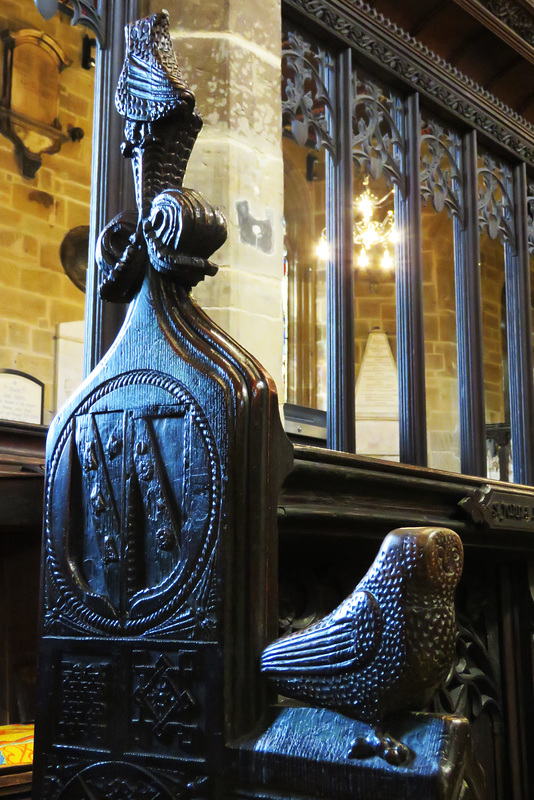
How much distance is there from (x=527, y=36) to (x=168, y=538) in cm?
401

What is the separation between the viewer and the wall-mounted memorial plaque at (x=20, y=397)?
21.6ft

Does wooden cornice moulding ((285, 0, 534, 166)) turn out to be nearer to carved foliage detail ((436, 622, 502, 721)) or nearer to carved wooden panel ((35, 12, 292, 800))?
carved foliage detail ((436, 622, 502, 721))

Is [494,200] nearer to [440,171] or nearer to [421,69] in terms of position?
[440,171]

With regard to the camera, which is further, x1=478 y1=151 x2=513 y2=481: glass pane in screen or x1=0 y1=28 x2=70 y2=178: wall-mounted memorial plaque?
x1=478 y1=151 x2=513 y2=481: glass pane in screen

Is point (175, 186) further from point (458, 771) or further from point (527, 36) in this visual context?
point (527, 36)

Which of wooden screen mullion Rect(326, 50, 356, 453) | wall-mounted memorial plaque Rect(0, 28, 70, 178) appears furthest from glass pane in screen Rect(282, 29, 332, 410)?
wooden screen mullion Rect(326, 50, 356, 453)

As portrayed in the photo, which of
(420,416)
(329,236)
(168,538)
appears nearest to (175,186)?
(168,538)

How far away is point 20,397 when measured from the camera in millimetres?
6684

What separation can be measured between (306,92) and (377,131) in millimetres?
347

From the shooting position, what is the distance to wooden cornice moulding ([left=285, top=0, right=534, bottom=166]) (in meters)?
3.56

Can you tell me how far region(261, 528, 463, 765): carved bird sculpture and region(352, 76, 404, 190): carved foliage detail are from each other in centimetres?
311

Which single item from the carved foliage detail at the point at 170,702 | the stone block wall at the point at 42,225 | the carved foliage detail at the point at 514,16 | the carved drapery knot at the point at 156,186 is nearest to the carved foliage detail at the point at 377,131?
the carved foliage detail at the point at 514,16

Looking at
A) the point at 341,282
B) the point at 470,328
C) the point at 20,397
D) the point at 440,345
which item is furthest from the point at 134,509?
the point at 440,345

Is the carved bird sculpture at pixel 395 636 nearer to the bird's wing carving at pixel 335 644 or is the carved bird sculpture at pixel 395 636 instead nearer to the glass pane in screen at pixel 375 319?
the bird's wing carving at pixel 335 644
